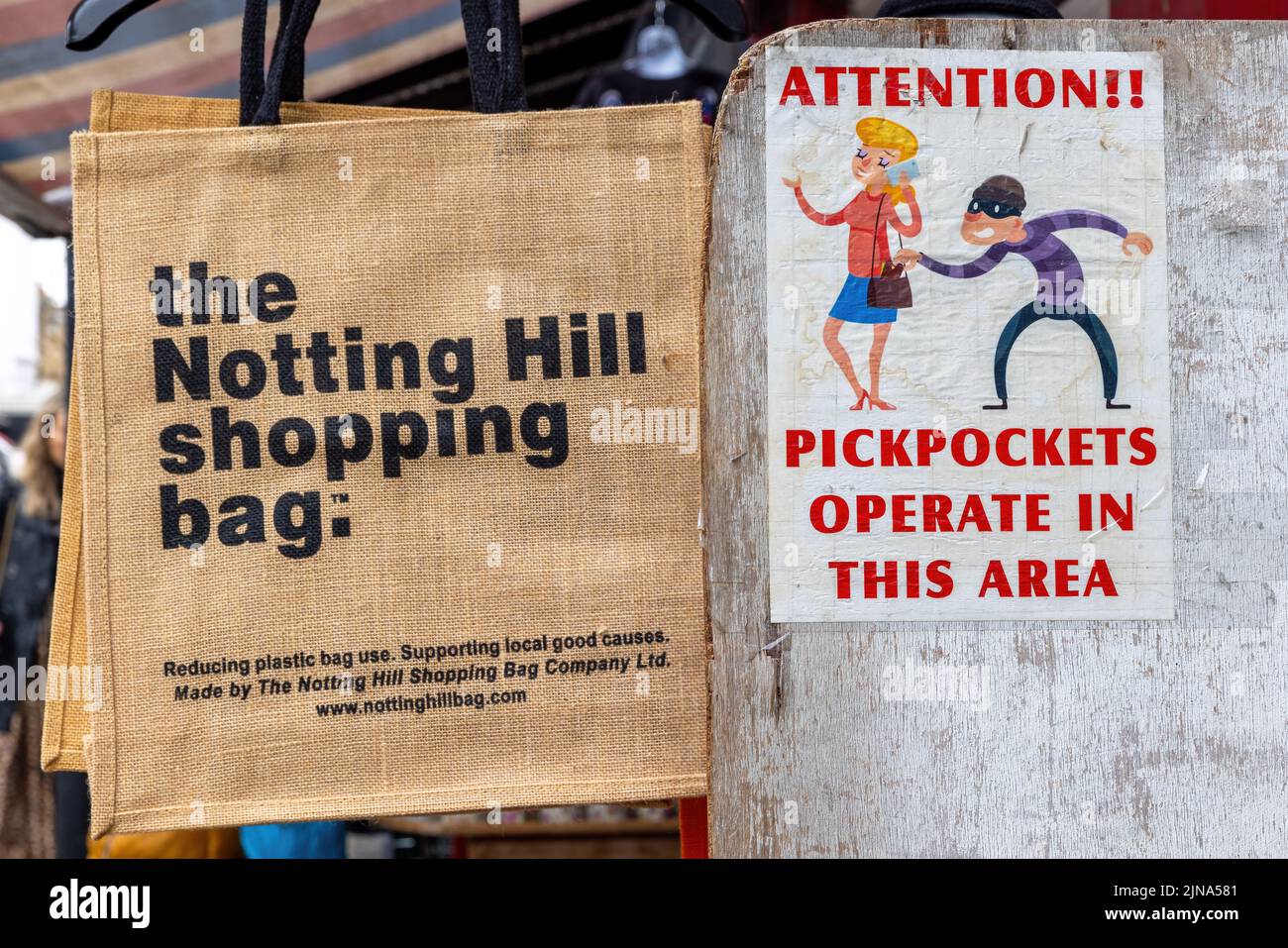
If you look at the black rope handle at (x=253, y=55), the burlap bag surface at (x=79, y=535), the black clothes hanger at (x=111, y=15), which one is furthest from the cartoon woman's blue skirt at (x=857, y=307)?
the black rope handle at (x=253, y=55)

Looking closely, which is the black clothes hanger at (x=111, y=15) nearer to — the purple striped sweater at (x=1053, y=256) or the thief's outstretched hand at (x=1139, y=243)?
the purple striped sweater at (x=1053, y=256)

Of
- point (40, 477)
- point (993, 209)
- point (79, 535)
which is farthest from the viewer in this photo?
point (40, 477)

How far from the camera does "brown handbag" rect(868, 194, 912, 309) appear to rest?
3.45ft

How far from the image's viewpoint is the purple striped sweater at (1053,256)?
1051 mm

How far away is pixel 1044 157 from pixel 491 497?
0.61 meters

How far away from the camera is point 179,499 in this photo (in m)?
1.09

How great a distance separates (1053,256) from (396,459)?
65 centimetres

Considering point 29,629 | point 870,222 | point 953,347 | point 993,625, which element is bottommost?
point 29,629

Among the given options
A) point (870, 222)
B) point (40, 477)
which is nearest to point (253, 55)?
point (870, 222)

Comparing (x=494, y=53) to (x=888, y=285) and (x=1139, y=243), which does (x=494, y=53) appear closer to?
(x=888, y=285)

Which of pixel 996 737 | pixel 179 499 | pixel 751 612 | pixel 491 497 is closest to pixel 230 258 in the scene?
pixel 179 499

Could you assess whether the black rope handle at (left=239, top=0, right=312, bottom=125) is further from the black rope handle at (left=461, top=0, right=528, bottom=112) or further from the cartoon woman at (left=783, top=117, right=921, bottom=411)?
the cartoon woman at (left=783, top=117, right=921, bottom=411)

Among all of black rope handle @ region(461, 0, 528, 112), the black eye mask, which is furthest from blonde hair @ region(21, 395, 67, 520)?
the black eye mask

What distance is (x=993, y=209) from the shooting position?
3.45 ft
